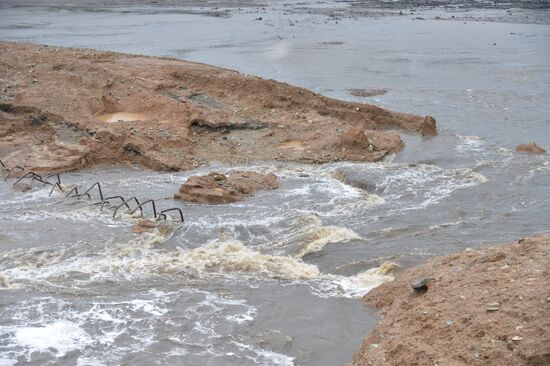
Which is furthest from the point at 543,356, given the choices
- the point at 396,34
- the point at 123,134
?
the point at 396,34

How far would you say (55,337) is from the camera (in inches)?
366

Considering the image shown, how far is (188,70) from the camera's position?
22.6 meters

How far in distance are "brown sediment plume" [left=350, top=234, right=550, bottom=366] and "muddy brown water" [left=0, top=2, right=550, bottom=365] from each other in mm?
1138

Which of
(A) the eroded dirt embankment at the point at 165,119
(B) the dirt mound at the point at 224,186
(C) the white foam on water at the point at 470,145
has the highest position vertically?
(A) the eroded dirt embankment at the point at 165,119

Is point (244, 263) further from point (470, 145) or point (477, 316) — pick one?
point (470, 145)

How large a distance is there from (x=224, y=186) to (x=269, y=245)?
3032 mm

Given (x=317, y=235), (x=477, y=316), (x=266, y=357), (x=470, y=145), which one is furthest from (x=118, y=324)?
(x=470, y=145)

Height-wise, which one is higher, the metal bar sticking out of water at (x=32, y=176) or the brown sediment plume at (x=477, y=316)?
the brown sediment plume at (x=477, y=316)

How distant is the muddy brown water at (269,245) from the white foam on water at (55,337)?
3 cm

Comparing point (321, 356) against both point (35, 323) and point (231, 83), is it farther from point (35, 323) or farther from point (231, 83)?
point (231, 83)

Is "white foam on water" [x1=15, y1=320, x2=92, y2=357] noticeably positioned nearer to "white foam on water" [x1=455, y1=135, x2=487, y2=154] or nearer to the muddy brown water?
the muddy brown water

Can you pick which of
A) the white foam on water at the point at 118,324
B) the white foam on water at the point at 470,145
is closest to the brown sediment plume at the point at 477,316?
the white foam on water at the point at 118,324

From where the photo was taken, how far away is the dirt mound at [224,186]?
14719mm

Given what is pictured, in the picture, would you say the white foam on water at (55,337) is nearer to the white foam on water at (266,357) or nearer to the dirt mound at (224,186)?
the white foam on water at (266,357)
